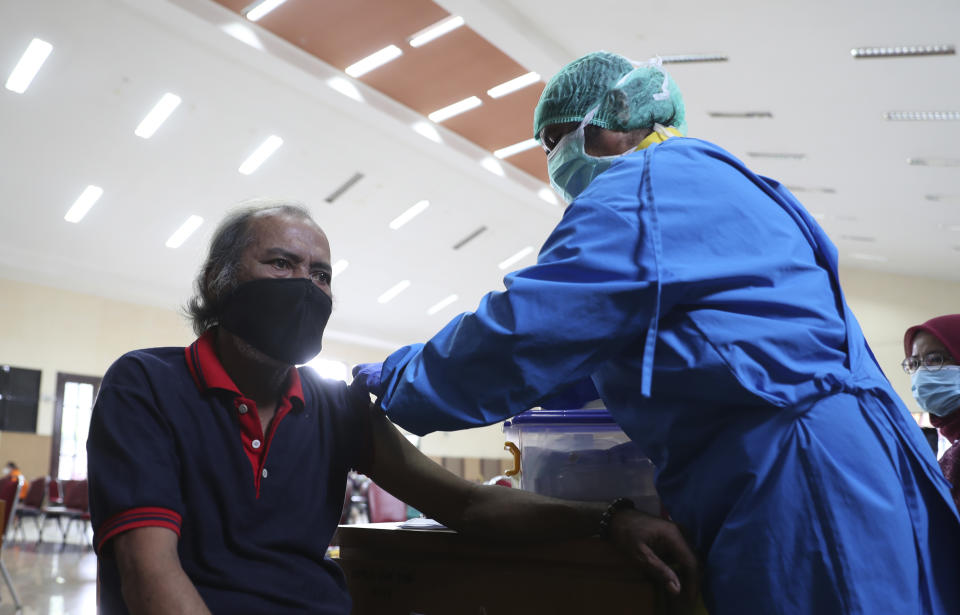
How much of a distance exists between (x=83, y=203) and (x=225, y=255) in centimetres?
1060

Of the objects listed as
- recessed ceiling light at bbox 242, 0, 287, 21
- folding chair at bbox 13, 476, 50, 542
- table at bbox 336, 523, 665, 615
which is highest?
recessed ceiling light at bbox 242, 0, 287, 21

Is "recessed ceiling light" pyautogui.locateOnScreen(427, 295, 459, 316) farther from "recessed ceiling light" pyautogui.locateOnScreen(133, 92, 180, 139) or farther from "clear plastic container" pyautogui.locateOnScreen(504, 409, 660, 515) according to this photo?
"clear plastic container" pyautogui.locateOnScreen(504, 409, 660, 515)

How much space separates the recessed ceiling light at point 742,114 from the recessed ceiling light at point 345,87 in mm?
4017

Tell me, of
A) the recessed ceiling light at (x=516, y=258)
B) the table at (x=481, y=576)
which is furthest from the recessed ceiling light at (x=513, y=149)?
the table at (x=481, y=576)

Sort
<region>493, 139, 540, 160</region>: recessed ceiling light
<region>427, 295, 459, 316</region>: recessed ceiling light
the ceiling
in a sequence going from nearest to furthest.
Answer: the ceiling < <region>493, 139, 540, 160</region>: recessed ceiling light < <region>427, 295, 459, 316</region>: recessed ceiling light

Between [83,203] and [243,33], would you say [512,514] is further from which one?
[83,203]

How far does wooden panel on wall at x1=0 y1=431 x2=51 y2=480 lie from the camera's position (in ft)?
39.9

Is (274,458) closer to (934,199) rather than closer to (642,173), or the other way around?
(642,173)

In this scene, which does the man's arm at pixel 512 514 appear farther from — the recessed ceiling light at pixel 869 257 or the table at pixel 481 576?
the recessed ceiling light at pixel 869 257

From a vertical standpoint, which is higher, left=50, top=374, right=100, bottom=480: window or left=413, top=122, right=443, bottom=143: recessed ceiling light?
left=413, top=122, right=443, bottom=143: recessed ceiling light

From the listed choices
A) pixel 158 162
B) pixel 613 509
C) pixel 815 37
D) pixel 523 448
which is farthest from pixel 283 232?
pixel 158 162

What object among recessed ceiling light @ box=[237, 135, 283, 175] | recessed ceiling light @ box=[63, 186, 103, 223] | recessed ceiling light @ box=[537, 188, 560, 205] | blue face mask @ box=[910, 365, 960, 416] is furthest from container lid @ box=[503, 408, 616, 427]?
recessed ceiling light @ box=[537, 188, 560, 205]

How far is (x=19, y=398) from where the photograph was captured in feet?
40.9

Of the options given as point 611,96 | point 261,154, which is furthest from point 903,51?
point 261,154
